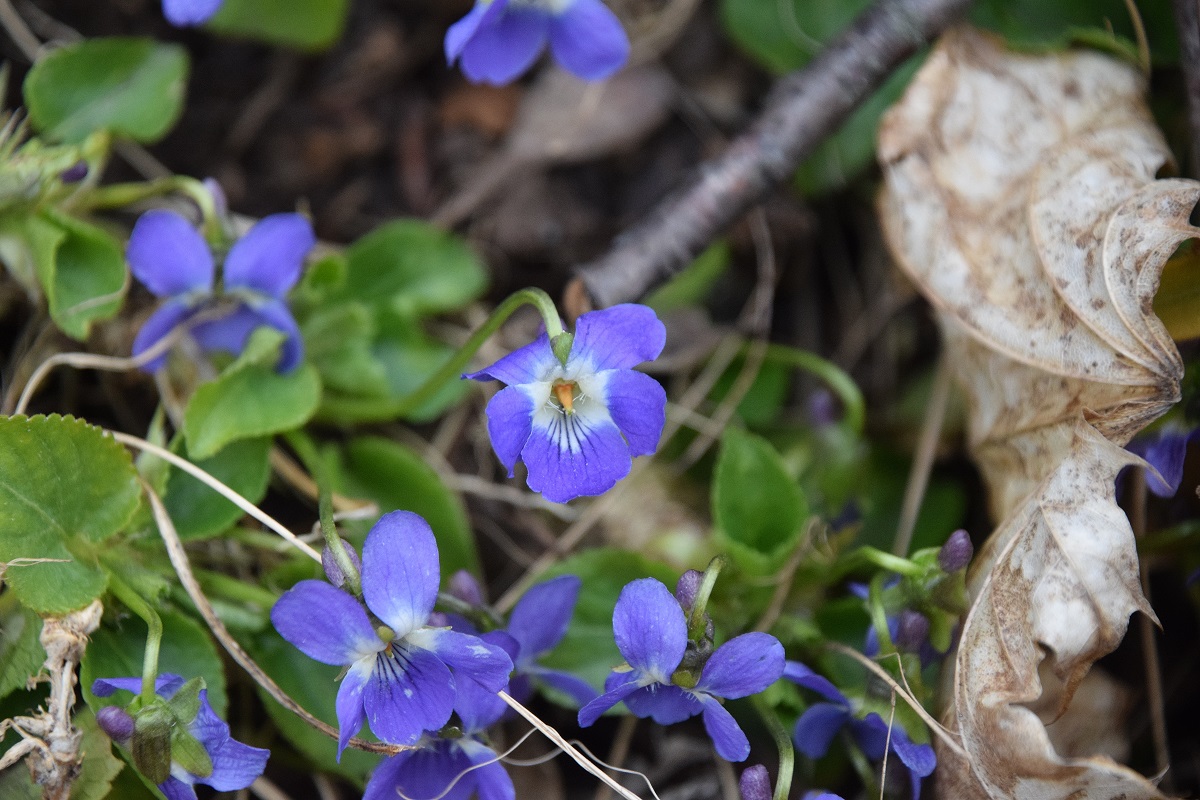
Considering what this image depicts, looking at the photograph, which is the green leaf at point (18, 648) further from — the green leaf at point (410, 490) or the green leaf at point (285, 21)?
the green leaf at point (285, 21)

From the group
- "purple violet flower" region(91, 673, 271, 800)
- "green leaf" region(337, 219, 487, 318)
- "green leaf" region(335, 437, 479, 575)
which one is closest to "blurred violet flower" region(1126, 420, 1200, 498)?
"green leaf" region(335, 437, 479, 575)

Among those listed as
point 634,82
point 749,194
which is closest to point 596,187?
point 634,82

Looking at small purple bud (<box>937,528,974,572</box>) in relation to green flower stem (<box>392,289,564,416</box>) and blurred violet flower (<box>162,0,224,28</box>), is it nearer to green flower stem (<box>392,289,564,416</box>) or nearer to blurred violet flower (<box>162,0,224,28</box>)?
green flower stem (<box>392,289,564,416</box>)

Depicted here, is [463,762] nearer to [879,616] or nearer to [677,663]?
[677,663]

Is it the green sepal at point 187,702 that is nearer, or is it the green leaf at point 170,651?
the green sepal at point 187,702

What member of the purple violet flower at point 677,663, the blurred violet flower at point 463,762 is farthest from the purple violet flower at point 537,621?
the purple violet flower at point 677,663

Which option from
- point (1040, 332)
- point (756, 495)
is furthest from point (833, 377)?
point (1040, 332)
